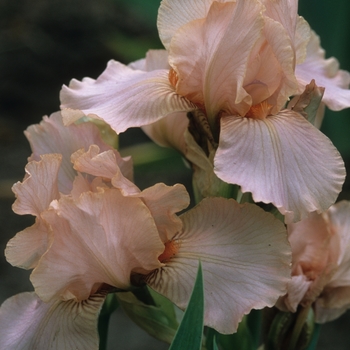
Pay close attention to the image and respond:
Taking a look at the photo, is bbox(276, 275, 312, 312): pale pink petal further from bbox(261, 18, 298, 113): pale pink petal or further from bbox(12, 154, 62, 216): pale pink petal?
bbox(12, 154, 62, 216): pale pink petal

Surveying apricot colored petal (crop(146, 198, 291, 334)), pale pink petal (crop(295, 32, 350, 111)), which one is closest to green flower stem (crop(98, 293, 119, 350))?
apricot colored petal (crop(146, 198, 291, 334))

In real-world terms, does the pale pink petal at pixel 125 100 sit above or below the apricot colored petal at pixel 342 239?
above

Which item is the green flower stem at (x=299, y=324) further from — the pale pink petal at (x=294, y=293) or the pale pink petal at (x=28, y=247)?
the pale pink petal at (x=28, y=247)

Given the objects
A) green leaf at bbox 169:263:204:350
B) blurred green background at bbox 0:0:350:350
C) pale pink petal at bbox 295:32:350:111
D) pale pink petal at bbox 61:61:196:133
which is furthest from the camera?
Result: blurred green background at bbox 0:0:350:350

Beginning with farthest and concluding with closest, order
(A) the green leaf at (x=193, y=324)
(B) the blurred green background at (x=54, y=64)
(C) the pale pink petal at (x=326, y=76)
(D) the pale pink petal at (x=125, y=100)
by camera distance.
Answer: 1. (B) the blurred green background at (x=54, y=64)
2. (C) the pale pink petal at (x=326, y=76)
3. (D) the pale pink petal at (x=125, y=100)
4. (A) the green leaf at (x=193, y=324)

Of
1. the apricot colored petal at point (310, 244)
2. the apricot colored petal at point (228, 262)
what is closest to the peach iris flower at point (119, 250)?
the apricot colored petal at point (228, 262)

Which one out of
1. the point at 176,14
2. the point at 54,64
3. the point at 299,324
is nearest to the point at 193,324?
the point at 299,324
